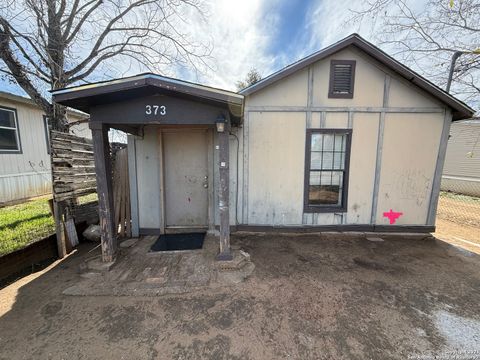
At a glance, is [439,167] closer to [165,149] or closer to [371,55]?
[371,55]

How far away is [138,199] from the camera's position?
15.4ft

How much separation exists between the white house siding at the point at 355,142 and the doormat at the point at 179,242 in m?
1.23

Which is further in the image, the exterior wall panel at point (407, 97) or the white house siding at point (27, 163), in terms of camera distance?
the white house siding at point (27, 163)

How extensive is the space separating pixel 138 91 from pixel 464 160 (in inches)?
605

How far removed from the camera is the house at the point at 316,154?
464cm

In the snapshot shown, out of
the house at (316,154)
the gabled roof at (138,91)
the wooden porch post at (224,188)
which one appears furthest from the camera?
→ the house at (316,154)

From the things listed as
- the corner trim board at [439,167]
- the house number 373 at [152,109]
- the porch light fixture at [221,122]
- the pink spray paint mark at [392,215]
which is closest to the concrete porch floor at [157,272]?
the porch light fixture at [221,122]

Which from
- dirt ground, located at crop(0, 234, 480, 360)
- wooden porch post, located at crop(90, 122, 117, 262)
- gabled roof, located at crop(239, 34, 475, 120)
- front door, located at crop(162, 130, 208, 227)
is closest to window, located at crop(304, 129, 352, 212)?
gabled roof, located at crop(239, 34, 475, 120)

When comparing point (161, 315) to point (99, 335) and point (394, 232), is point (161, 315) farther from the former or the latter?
point (394, 232)

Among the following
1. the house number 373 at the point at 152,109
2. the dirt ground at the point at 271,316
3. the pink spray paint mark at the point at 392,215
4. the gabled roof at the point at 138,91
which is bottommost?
the dirt ground at the point at 271,316

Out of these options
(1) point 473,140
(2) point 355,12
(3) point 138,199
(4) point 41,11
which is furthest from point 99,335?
(1) point 473,140

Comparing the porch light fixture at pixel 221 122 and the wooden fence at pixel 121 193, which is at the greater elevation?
the porch light fixture at pixel 221 122

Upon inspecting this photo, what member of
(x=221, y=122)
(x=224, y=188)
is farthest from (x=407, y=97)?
(x=224, y=188)

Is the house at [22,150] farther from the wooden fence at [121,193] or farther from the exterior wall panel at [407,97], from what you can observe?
the exterior wall panel at [407,97]
